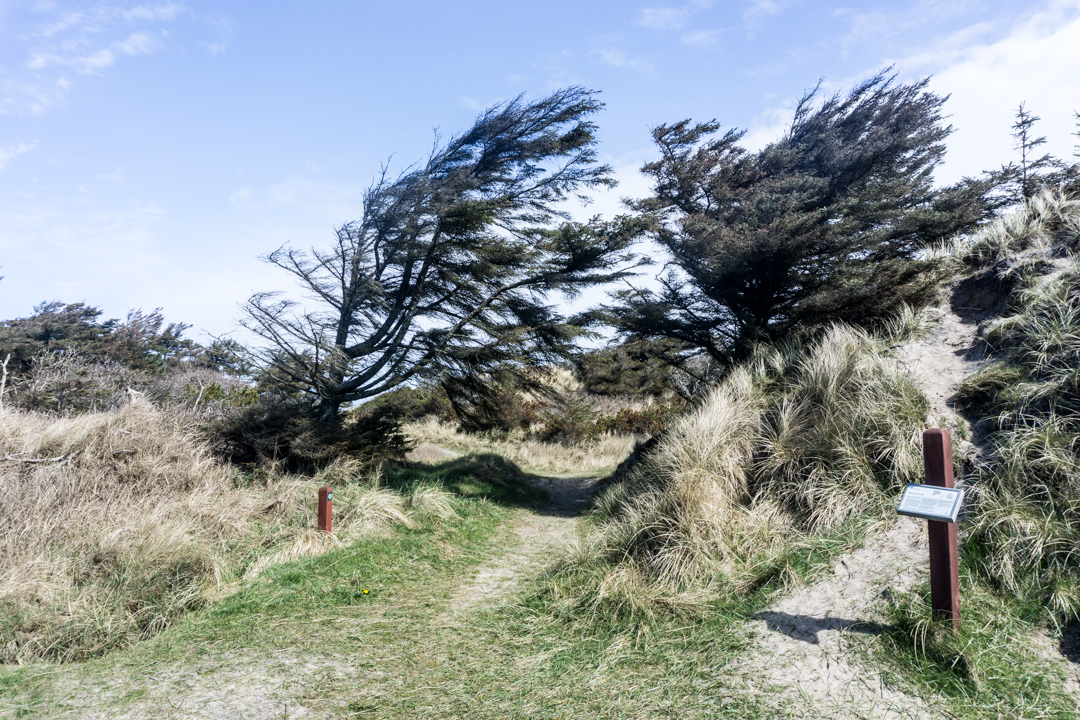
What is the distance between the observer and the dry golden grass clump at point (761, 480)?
5512mm

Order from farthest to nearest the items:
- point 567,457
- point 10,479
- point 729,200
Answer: point 567,457, point 729,200, point 10,479

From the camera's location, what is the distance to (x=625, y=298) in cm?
1159

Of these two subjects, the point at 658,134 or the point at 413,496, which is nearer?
the point at 413,496

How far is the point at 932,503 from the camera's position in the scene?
3.99m

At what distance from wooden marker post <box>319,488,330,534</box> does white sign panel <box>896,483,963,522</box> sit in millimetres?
6124

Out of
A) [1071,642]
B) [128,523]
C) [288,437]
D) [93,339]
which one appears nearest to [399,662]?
[128,523]

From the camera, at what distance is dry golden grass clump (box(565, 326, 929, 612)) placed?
18.1 ft

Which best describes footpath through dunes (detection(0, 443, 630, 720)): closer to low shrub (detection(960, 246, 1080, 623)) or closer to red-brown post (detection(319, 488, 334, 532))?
red-brown post (detection(319, 488, 334, 532))

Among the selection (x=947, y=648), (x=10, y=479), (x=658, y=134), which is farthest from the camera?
(x=658, y=134)

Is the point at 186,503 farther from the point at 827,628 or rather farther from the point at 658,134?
the point at 658,134

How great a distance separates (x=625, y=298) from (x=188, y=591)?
27.2ft

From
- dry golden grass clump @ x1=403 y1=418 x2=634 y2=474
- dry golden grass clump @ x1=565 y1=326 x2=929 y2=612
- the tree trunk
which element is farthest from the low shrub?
dry golden grass clump @ x1=403 y1=418 x2=634 y2=474

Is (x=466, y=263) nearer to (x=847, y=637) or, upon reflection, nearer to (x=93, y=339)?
(x=847, y=637)

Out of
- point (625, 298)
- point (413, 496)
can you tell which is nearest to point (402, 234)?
point (625, 298)
